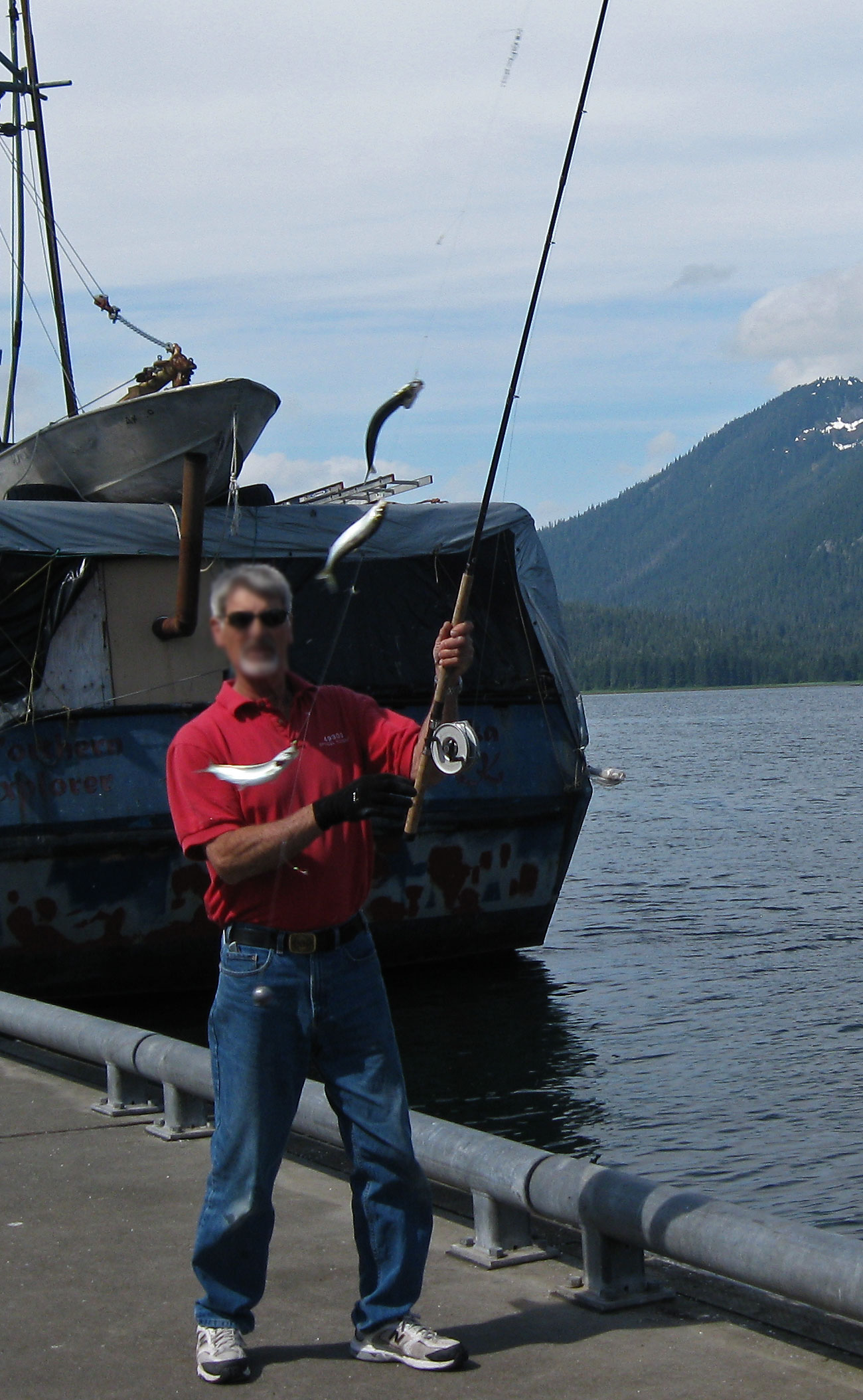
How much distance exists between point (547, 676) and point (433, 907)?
192 centimetres

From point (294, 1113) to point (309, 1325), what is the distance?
2.49 feet

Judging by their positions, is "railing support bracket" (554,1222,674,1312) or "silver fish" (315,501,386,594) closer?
"silver fish" (315,501,386,594)

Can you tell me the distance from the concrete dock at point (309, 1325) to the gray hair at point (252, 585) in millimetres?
1844

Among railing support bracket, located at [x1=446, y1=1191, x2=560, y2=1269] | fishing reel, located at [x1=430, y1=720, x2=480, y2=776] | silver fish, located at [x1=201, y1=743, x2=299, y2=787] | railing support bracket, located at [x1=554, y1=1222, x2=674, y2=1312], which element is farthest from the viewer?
railing support bracket, located at [x1=446, y1=1191, x2=560, y2=1269]

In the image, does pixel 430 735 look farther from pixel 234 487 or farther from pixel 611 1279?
pixel 234 487

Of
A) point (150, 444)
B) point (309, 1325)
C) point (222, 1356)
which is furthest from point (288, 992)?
point (150, 444)

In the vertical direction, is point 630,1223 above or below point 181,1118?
above

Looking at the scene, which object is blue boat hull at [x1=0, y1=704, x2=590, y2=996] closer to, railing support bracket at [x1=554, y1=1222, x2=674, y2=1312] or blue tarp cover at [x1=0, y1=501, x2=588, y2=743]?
blue tarp cover at [x1=0, y1=501, x2=588, y2=743]

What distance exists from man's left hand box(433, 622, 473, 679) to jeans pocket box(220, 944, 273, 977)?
0.79 m

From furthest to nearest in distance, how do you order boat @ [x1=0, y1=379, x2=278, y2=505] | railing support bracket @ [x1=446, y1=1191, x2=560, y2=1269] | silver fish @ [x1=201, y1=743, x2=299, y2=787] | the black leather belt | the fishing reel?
boat @ [x1=0, y1=379, x2=278, y2=505], railing support bracket @ [x1=446, y1=1191, x2=560, y2=1269], the black leather belt, the fishing reel, silver fish @ [x1=201, y1=743, x2=299, y2=787]

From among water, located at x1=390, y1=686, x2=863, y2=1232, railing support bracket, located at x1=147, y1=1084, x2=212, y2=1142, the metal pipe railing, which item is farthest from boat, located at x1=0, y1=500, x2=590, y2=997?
the metal pipe railing

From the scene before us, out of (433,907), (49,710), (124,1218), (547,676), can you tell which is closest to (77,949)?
(49,710)

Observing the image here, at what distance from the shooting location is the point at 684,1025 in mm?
12461

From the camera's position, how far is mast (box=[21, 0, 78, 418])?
18.5 m
